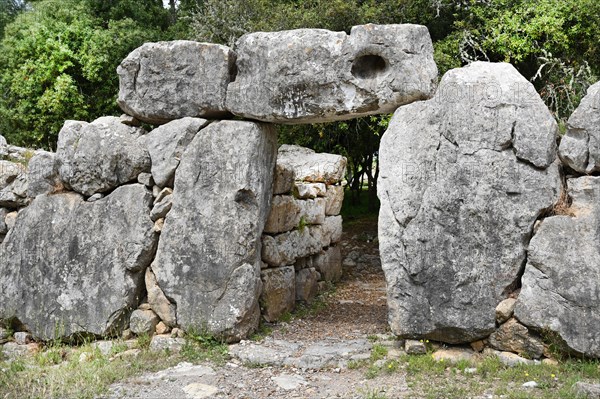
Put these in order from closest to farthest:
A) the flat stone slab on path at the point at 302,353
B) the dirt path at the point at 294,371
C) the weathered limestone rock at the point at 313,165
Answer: the dirt path at the point at 294,371
the flat stone slab on path at the point at 302,353
the weathered limestone rock at the point at 313,165

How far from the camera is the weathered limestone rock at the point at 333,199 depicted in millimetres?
10070

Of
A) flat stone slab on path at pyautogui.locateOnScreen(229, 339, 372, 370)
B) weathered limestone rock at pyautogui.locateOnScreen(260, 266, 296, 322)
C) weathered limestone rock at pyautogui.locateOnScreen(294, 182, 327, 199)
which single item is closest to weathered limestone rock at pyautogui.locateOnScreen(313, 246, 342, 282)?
weathered limestone rock at pyautogui.locateOnScreen(294, 182, 327, 199)

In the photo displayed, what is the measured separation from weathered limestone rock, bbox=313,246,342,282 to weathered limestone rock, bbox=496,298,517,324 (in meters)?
4.15

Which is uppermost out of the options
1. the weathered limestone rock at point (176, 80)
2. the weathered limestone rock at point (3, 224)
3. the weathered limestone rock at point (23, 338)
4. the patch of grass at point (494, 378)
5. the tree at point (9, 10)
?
the tree at point (9, 10)

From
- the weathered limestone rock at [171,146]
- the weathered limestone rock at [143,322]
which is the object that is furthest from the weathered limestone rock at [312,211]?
the weathered limestone rock at [143,322]

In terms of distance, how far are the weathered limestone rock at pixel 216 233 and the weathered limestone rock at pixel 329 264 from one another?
3.07 meters

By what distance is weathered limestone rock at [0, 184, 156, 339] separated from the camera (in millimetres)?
6445

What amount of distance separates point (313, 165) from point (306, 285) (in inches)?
91.0

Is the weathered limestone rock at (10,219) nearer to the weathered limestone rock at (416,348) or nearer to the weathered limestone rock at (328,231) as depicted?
the weathered limestone rock at (328,231)

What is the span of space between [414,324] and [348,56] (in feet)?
8.54

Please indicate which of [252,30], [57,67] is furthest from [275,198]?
[57,67]

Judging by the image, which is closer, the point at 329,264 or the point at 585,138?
the point at 585,138

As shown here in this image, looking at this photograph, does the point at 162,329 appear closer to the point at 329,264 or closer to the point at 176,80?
the point at 176,80

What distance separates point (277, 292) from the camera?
7340mm
